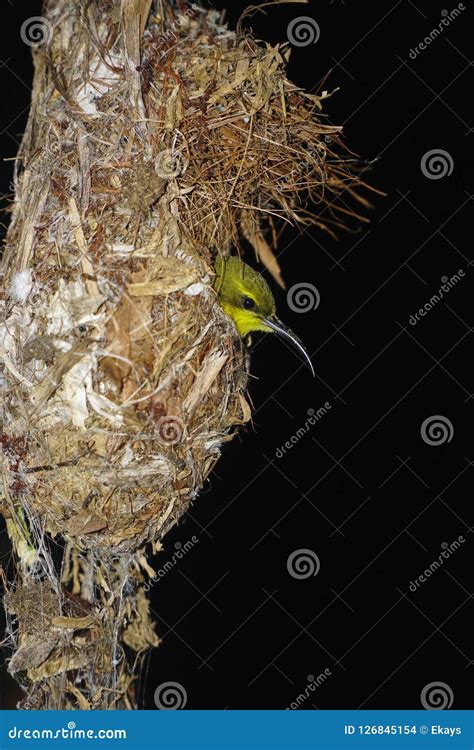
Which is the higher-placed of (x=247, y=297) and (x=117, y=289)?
(x=247, y=297)

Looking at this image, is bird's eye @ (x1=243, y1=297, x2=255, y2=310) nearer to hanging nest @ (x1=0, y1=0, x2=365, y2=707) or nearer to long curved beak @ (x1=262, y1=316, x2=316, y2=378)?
long curved beak @ (x1=262, y1=316, x2=316, y2=378)

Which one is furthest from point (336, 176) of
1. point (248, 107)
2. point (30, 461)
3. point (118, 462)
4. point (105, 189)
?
point (30, 461)

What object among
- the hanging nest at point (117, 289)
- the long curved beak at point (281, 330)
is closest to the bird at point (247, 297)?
the long curved beak at point (281, 330)

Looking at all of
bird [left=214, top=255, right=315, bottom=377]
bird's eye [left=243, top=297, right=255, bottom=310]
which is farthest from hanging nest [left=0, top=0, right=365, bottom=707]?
bird's eye [left=243, top=297, right=255, bottom=310]

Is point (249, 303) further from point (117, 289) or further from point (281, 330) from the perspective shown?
point (117, 289)

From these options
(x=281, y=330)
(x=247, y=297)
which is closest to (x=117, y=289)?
(x=247, y=297)

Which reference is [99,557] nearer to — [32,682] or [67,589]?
[67,589]

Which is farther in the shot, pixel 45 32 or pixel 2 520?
pixel 2 520
